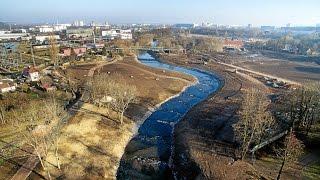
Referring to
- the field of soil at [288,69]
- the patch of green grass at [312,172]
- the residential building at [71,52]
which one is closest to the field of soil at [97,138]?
the patch of green grass at [312,172]

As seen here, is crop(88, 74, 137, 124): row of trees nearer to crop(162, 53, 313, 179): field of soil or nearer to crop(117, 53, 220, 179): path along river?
crop(117, 53, 220, 179): path along river

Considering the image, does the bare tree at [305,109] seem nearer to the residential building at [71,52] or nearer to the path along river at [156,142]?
the path along river at [156,142]

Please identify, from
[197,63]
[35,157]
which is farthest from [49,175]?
[197,63]

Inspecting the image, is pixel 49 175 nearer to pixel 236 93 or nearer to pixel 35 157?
pixel 35 157

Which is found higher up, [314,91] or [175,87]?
[314,91]

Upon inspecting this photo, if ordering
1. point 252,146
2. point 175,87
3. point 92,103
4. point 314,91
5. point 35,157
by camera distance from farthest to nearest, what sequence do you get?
point 175,87 < point 92,103 < point 314,91 < point 252,146 < point 35,157

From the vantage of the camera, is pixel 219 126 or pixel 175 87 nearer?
pixel 219 126
